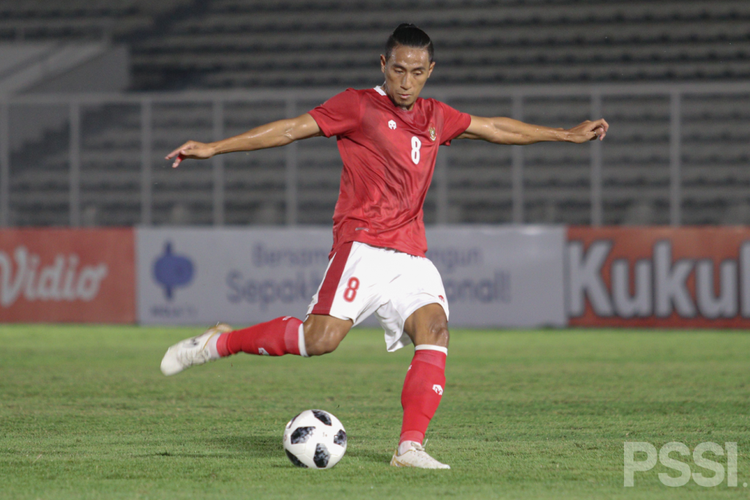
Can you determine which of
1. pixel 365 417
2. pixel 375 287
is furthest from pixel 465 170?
pixel 375 287

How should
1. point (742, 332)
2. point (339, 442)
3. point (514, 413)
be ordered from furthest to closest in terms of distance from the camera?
point (742, 332) < point (514, 413) < point (339, 442)

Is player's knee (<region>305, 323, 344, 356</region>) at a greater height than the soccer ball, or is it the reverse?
player's knee (<region>305, 323, 344, 356</region>)

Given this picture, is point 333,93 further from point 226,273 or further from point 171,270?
point 171,270

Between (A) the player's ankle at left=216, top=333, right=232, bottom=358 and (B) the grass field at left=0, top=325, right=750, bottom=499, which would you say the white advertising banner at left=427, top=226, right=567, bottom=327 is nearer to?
(B) the grass field at left=0, top=325, right=750, bottom=499

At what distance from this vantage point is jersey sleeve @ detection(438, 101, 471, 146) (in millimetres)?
4910

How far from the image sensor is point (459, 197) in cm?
1461

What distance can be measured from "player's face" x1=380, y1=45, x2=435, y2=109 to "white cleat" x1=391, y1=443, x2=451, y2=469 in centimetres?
160

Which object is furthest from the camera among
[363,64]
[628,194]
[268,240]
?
[363,64]

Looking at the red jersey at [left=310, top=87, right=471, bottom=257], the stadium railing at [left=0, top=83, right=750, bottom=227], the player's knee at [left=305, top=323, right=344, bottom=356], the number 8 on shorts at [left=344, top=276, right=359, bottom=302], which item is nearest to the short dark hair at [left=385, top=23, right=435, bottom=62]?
the red jersey at [left=310, top=87, right=471, bottom=257]

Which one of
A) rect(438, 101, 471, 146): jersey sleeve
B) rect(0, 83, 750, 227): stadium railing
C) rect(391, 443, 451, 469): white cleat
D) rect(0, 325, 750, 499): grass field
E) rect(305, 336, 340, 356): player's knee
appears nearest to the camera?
rect(0, 325, 750, 499): grass field

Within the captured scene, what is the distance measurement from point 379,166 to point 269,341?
3.17 ft

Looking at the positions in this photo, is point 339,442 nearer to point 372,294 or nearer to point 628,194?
point 372,294

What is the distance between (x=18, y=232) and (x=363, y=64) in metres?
7.25

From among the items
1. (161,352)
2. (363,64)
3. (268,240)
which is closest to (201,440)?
(161,352)
